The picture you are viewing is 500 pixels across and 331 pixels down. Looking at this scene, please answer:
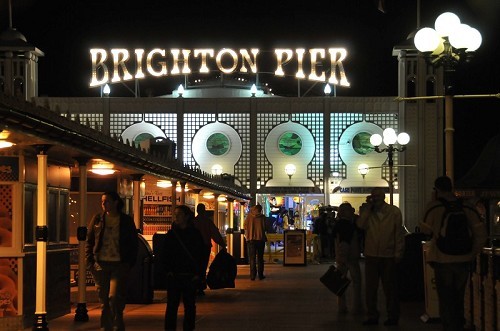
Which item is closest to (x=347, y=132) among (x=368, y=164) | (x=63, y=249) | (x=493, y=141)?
(x=368, y=164)

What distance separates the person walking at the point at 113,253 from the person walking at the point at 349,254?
197 inches

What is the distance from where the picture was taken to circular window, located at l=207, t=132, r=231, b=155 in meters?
55.2

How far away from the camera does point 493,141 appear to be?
35188 mm

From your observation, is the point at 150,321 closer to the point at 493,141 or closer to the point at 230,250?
the point at 230,250

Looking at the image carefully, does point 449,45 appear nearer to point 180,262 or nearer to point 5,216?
point 180,262

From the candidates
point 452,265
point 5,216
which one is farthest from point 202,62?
point 452,265

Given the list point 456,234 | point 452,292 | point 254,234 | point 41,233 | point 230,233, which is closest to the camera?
point 456,234

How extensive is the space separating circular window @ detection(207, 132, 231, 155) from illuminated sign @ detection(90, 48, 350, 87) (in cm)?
456

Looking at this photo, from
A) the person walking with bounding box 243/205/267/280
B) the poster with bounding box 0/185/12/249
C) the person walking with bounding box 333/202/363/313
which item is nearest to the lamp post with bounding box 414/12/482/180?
the person walking with bounding box 333/202/363/313

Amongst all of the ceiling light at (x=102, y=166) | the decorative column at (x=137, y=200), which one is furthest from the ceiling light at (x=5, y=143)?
the decorative column at (x=137, y=200)

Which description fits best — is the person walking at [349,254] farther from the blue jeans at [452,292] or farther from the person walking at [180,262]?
the blue jeans at [452,292]

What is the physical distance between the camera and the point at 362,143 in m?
54.6

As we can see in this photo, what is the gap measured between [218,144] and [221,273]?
36.6m

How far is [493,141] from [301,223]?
16.8m
